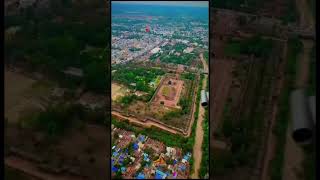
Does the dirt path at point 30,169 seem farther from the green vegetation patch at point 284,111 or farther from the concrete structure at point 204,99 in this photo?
the green vegetation patch at point 284,111

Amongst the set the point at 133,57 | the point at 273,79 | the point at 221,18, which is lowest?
the point at 273,79

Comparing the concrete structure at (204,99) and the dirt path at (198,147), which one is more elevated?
the concrete structure at (204,99)

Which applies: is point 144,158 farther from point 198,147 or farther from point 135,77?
point 135,77

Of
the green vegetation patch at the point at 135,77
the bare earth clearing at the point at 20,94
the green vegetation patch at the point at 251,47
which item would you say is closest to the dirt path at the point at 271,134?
the green vegetation patch at the point at 251,47

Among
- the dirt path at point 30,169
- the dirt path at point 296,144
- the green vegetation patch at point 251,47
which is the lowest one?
the dirt path at point 30,169

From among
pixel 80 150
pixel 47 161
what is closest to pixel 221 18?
pixel 80 150

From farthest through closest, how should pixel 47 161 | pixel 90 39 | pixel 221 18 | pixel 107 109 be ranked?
pixel 221 18
pixel 90 39
pixel 107 109
pixel 47 161

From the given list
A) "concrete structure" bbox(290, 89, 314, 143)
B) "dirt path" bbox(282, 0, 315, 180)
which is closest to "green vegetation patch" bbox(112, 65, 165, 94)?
"dirt path" bbox(282, 0, 315, 180)

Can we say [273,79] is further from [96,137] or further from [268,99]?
[96,137]
